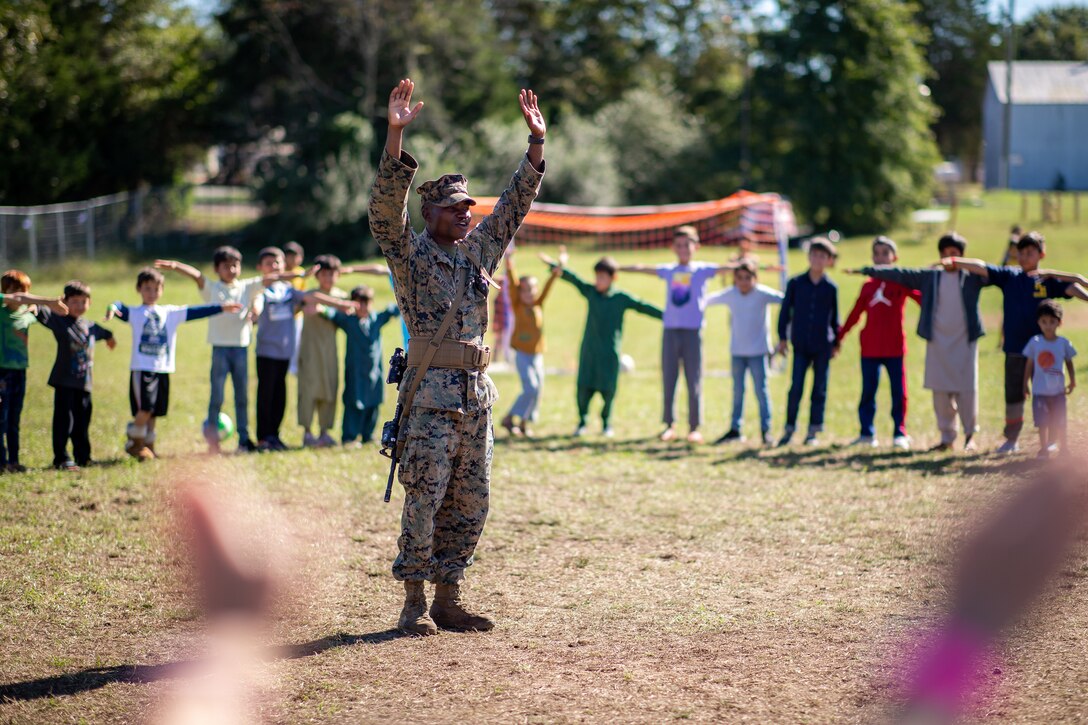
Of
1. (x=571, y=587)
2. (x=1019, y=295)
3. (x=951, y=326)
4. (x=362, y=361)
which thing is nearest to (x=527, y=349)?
(x=362, y=361)

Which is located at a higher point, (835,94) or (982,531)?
(835,94)

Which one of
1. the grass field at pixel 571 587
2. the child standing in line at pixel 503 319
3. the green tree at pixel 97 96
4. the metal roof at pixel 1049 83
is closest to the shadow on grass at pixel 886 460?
the grass field at pixel 571 587

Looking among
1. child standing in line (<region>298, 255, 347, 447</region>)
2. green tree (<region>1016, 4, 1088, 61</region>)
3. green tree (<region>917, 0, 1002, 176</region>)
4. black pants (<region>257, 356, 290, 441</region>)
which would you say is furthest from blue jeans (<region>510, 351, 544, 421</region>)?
green tree (<region>917, 0, 1002, 176</region>)

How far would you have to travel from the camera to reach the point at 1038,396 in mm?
10453

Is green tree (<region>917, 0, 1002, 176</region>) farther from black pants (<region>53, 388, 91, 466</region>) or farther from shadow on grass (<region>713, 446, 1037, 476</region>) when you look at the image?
black pants (<region>53, 388, 91, 466</region>)

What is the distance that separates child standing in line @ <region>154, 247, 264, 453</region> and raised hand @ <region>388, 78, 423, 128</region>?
5.59 m

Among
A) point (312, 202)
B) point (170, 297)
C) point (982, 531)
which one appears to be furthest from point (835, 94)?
point (982, 531)

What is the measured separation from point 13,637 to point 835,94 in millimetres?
41668

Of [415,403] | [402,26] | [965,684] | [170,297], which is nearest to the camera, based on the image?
[965,684]

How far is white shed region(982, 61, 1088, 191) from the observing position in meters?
27.0

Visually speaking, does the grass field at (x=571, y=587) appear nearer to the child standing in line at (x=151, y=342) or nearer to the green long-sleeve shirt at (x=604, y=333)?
the child standing in line at (x=151, y=342)

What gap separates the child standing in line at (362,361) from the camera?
11742 mm

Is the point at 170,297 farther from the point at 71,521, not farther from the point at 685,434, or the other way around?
the point at 71,521

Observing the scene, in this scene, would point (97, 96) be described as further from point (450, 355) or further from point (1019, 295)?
point (450, 355)
